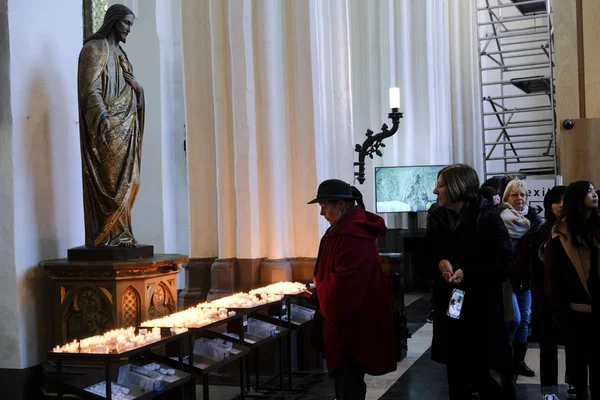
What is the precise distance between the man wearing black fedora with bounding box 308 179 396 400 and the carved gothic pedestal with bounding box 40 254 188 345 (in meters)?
1.88

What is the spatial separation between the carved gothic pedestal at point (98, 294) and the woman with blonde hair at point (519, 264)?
3.23 metres

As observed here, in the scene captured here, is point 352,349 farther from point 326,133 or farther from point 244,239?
point 326,133

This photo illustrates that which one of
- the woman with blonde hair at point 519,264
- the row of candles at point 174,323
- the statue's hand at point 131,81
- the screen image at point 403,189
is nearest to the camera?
the row of candles at point 174,323

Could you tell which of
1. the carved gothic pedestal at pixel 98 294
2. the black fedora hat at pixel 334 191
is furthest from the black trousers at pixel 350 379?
the carved gothic pedestal at pixel 98 294

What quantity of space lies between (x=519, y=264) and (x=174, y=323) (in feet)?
10.9

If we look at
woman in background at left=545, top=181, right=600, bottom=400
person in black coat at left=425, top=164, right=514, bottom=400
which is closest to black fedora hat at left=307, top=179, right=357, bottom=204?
person in black coat at left=425, top=164, right=514, bottom=400

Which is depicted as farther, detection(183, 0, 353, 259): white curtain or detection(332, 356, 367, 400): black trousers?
detection(183, 0, 353, 259): white curtain

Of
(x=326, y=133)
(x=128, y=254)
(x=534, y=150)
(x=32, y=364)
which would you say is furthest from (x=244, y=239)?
(x=534, y=150)

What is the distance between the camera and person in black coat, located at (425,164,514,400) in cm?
467

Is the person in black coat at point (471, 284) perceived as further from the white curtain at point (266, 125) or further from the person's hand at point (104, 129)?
the white curtain at point (266, 125)

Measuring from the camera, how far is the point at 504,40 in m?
21.0

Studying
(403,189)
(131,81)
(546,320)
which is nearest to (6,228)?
(131,81)

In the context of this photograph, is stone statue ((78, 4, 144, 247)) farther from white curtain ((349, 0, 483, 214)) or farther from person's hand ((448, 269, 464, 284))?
white curtain ((349, 0, 483, 214))

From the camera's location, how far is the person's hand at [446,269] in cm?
467
